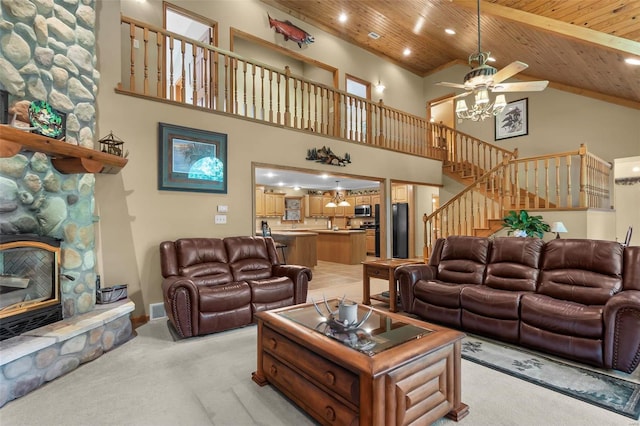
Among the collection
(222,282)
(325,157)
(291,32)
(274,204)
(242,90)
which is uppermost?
(291,32)

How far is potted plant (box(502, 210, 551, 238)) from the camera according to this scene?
4.94m

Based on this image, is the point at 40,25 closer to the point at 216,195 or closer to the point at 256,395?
the point at 216,195

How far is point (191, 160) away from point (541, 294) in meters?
4.26

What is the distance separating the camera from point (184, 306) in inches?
121

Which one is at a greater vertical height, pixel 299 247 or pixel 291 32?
pixel 291 32

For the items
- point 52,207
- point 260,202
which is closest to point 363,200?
point 260,202

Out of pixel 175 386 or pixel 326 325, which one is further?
pixel 175 386

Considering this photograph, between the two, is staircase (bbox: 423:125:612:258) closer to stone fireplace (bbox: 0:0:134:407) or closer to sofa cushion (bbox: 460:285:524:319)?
sofa cushion (bbox: 460:285:524:319)

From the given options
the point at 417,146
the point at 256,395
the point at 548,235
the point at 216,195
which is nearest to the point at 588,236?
the point at 548,235

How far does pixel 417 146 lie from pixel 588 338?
5.71m

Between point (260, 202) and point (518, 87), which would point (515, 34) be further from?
point (260, 202)

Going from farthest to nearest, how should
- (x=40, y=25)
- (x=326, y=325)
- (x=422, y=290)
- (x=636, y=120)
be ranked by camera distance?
(x=636, y=120), (x=422, y=290), (x=40, y=25), (x=326, y=325)

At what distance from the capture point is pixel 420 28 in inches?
263

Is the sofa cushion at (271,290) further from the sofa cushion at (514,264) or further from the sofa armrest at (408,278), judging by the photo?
the sofa cushion at (514,264)
